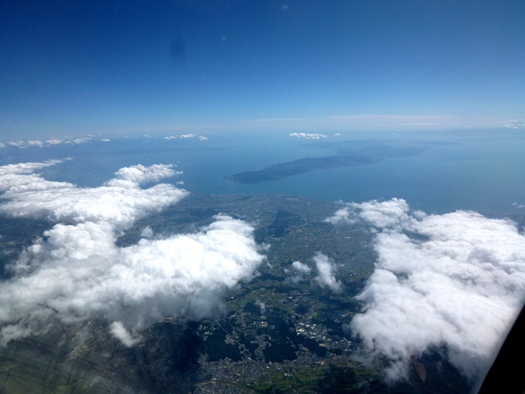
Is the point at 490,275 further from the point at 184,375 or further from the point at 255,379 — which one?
the point at 184,375

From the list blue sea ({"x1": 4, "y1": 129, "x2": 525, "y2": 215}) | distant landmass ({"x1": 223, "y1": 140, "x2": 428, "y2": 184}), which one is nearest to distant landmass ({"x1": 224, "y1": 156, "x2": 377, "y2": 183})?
distant landmass ({"x1": 223, "y1": 140, "x2": 428, "y2": 184})

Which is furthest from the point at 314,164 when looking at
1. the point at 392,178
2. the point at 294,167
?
the point at 392,178

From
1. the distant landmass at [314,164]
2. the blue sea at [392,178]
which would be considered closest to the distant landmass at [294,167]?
the distant landmass at [314,164]

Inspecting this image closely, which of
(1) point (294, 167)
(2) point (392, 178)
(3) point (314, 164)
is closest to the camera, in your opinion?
(2) point (392, 178)

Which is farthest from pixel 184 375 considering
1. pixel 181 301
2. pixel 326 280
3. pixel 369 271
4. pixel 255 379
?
pixel 369 271

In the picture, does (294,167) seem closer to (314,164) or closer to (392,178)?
(314,164)

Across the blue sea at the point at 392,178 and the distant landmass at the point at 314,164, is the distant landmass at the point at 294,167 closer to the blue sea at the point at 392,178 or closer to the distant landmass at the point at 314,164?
the distant landmass at the point at 314,164

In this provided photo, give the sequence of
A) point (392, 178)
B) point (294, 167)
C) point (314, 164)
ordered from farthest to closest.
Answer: point (314, 164)
point (294, 167)
point (392, 178)

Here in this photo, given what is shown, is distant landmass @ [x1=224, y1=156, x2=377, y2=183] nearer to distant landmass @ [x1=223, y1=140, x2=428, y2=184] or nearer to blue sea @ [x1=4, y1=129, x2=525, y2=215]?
distant landmass @ [x1=223, y1=140, x2=428, y2=184]

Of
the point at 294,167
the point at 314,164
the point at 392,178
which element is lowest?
the point at 392,178
